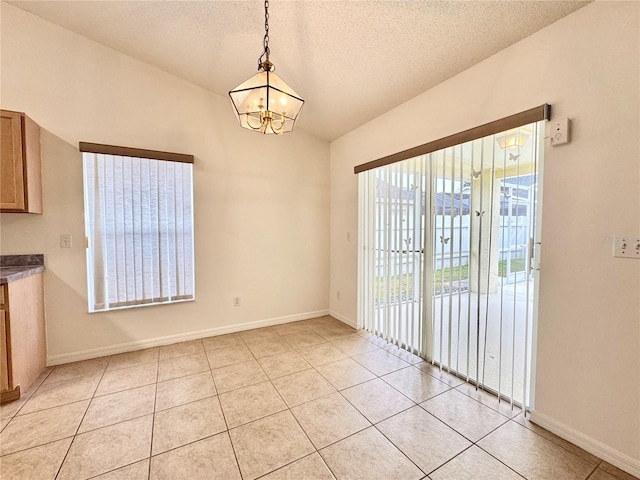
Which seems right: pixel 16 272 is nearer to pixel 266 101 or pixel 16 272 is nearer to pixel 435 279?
pixel 266 101

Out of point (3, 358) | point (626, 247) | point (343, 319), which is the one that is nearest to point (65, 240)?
point (3, 358)

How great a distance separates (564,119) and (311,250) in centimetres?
290

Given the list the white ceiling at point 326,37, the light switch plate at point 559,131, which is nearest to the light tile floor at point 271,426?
the light switch plate at point 559,131

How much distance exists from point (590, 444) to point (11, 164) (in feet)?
14.4

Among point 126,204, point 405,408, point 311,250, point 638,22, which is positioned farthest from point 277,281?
point 638,22

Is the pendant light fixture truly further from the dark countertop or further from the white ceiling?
the dark countertop

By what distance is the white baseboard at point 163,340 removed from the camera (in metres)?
2.62

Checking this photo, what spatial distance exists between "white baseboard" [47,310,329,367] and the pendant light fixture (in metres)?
2.52

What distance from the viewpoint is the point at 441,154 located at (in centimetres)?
239

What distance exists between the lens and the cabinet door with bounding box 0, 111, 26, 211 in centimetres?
212

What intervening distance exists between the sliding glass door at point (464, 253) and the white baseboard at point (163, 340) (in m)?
1.22

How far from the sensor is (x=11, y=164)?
7.02 feet

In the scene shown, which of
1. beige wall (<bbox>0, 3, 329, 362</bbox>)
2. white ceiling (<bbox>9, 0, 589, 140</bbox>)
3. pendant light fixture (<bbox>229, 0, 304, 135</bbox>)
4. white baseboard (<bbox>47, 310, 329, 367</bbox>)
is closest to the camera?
pendant light fixture (<bbox>229, 0, 304, 135</bbox>)

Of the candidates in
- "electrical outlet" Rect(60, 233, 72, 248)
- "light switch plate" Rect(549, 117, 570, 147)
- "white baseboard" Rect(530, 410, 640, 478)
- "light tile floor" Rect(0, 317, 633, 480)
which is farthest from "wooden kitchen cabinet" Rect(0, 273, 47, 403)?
"light switch plate" Rect(549, 117, 570, 147)
